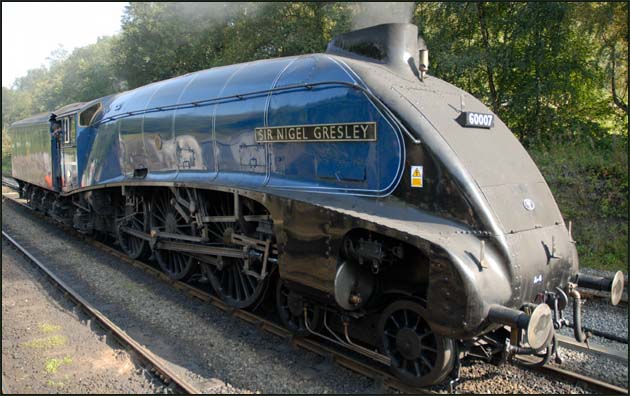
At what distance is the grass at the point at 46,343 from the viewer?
18.8 feet

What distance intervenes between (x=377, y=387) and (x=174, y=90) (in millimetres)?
5545

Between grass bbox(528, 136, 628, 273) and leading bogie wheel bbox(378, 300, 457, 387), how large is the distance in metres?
6.07

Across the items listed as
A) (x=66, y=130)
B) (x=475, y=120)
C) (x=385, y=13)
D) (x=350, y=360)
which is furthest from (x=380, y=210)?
(x=66, y=130)

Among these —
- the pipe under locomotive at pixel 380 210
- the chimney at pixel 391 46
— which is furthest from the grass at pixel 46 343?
the chimney at pixel 391 46

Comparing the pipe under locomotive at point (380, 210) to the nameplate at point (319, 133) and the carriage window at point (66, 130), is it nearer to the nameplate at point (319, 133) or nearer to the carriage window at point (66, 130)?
the nameplate at point (319, 133)

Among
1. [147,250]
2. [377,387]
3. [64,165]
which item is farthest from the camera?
[64,165]

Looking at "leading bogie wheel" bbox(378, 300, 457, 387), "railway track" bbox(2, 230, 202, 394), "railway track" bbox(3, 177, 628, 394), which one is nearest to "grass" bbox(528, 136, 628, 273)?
"railway track" bbox(3, 177, 628, 394)

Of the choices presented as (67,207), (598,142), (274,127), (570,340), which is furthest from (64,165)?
(598,142)

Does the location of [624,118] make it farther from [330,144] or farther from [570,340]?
[330,144]

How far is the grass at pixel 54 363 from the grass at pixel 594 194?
843 centimetres

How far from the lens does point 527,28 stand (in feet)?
41.1

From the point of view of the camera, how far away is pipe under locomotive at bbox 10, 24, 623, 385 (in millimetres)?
4086

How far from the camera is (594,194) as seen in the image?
34.3 ft

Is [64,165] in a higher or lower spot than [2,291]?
higher
